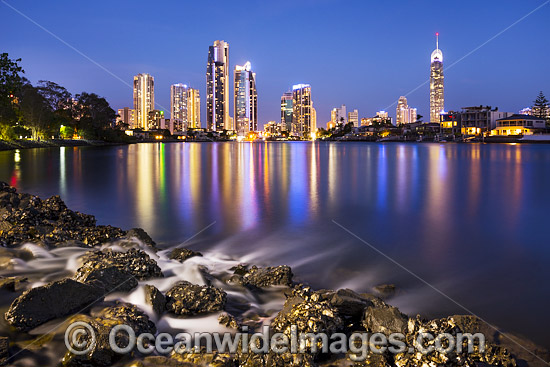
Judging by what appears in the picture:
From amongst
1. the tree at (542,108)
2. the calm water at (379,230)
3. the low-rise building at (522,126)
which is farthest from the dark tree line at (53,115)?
the tree at (542,108)

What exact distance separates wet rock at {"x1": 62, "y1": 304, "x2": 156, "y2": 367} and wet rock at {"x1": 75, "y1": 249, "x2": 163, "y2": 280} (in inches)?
53.5

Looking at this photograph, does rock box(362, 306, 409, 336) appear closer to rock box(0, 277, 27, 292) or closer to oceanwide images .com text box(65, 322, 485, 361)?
oceanwide images .com text box(65, 322, 485, 361)

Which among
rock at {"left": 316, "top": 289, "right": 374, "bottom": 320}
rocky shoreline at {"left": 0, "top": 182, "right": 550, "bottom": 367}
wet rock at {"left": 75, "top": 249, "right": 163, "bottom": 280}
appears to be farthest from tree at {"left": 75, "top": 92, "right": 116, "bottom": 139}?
rock at {"left": 316, "top": 289, "right": 374, "bottom": 320}

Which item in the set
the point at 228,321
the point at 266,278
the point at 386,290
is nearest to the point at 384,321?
the point at 228,321

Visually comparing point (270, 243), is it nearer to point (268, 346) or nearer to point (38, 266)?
point (38, 266)

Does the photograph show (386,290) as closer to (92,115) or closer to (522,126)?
(92,115)

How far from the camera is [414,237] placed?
420 inches

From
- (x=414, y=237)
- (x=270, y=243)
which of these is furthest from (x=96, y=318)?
(x=414, y=237)

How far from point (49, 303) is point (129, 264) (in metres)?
1.81

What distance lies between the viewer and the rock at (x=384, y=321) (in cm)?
464

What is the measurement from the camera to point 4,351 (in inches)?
152

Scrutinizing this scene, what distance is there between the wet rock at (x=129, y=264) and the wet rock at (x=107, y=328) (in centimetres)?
136

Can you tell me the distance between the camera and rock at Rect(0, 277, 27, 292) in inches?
214

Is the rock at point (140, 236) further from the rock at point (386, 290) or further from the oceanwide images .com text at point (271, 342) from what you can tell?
the rock at point (386, 290)
